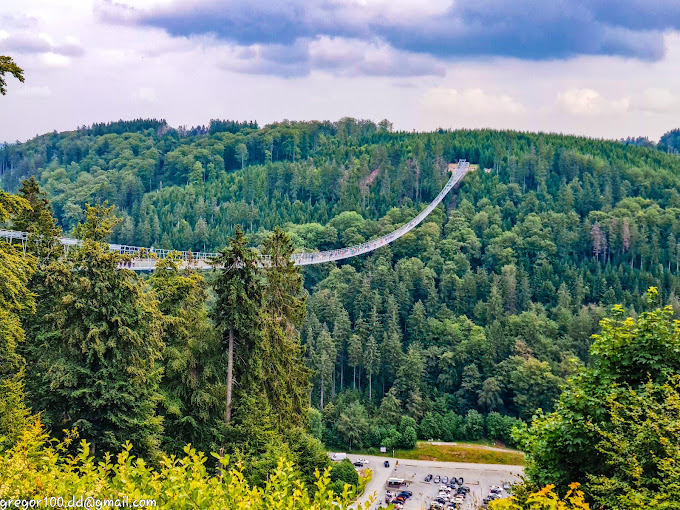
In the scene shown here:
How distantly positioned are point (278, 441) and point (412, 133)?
11162 centimetres

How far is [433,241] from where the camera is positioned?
258 ft

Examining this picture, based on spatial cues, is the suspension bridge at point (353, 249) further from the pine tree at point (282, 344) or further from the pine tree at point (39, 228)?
the pine tree at point (282, 344)

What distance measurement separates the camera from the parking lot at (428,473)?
1678 inches

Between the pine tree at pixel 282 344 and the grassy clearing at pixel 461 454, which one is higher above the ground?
the pine tree at pixel 282 344

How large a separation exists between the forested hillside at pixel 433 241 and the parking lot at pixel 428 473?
12.8 feet

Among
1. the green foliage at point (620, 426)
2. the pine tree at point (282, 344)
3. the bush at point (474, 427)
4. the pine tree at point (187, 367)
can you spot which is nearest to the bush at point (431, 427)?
the bush at point (474, 427)

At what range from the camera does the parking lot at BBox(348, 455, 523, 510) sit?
4262cm

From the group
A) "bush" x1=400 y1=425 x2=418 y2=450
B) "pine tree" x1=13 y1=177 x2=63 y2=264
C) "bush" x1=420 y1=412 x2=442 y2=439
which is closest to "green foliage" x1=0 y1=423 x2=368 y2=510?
"pine tree" x1=13 y1=177 x2=63 y2=264

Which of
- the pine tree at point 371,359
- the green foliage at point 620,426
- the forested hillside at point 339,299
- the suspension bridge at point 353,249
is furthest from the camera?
the pine tree at point 371,359

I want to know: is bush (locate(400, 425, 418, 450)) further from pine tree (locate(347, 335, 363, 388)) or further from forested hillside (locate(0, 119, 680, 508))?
pine tree (locate(347, 335, 363, 388))

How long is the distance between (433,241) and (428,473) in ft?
118

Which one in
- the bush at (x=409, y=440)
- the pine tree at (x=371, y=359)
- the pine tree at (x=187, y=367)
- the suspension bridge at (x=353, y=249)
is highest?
the suspension bridge at (x=353, y=249)

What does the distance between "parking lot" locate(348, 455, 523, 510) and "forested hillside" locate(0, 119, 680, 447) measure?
154 inches

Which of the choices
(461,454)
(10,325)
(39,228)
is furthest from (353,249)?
(10,325)
